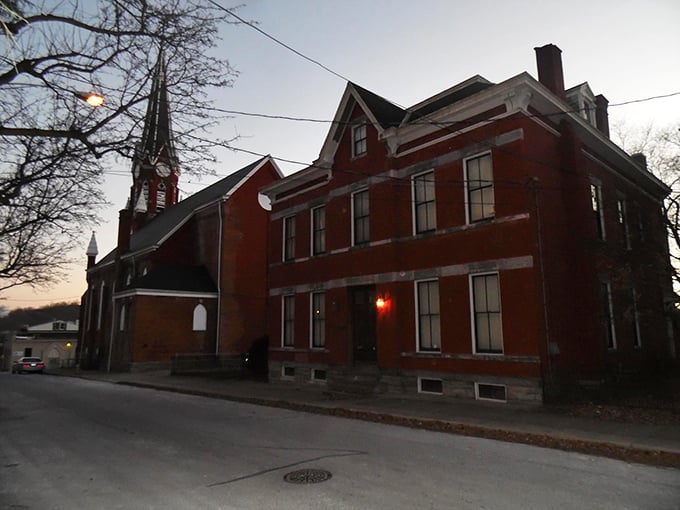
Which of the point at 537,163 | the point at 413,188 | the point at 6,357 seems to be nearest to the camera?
the point at 537,163

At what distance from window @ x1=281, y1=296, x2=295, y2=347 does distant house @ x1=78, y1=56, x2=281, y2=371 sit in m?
9.22

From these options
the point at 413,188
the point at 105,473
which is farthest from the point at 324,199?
the point at 105,473

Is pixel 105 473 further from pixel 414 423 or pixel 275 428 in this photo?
pixel 414 423

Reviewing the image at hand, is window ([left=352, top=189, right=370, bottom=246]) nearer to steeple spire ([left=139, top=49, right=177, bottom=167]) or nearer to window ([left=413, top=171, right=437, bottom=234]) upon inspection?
window ([left=413, top=171, right=437, bottom=234])

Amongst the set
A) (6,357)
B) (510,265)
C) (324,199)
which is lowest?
(6,357)

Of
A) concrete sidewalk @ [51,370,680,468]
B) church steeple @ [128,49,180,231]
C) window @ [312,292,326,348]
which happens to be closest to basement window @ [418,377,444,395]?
concrete sidewalk @ [51,370,680,468]

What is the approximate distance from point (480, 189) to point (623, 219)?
835cm

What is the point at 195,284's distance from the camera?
3089 cm

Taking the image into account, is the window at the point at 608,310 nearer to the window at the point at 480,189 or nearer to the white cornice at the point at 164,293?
the window at the point at 480,189

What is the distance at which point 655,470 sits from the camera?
6.81 m

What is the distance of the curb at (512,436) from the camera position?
747 centimetres

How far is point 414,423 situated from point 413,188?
788 cm

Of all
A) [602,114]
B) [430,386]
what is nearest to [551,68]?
[602,114]

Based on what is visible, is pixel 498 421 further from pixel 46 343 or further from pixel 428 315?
pixel 46 343
